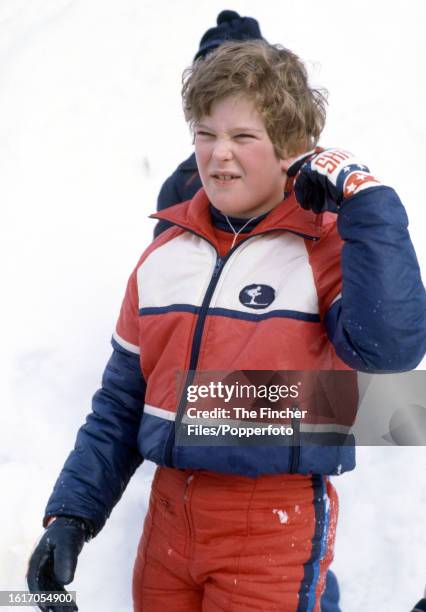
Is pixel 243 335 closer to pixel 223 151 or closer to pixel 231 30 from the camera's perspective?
pixel 223 151

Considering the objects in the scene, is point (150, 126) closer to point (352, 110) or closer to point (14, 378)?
point (352, 110)

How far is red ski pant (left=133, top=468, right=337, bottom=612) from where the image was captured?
6.19 ft

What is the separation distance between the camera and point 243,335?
192 cm

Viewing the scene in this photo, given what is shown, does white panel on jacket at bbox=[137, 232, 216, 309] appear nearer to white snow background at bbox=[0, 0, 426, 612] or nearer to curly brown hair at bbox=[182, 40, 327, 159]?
curly brown hair at bbox=[182, 40, 327, 159]

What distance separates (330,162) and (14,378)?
2.59 meters

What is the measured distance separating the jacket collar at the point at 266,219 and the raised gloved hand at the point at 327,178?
0.19 feet

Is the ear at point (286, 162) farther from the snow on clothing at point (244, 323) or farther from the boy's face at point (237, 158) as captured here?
the snow on clothing at point (244, 323)

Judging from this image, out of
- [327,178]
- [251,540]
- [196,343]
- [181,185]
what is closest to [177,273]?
[196,343]

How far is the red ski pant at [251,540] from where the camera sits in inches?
74.3

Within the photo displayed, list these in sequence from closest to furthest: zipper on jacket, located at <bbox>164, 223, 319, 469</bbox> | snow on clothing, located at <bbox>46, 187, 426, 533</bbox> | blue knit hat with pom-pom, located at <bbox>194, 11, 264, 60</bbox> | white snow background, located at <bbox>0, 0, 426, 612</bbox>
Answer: snow on clothing, located at <bbox>46, 187, 426, 533</bbox> → zipper on jacket, located at <bbox>164, 223, 319, 469</bbox> → white snow background, located at <bbox>0, 0, 426, 612</bbox> → blue knit hat with pom-pom, located at <bbox>194, 11, 264, 60</bbox>

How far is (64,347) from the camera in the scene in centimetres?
414

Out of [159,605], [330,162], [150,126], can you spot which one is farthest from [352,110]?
[159,605]

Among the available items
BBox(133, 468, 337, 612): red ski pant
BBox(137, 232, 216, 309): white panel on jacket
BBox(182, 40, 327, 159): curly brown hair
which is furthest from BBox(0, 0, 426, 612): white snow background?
BBox(133, 468, 337, 612): red ski pant

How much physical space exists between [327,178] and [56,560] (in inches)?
47.9
